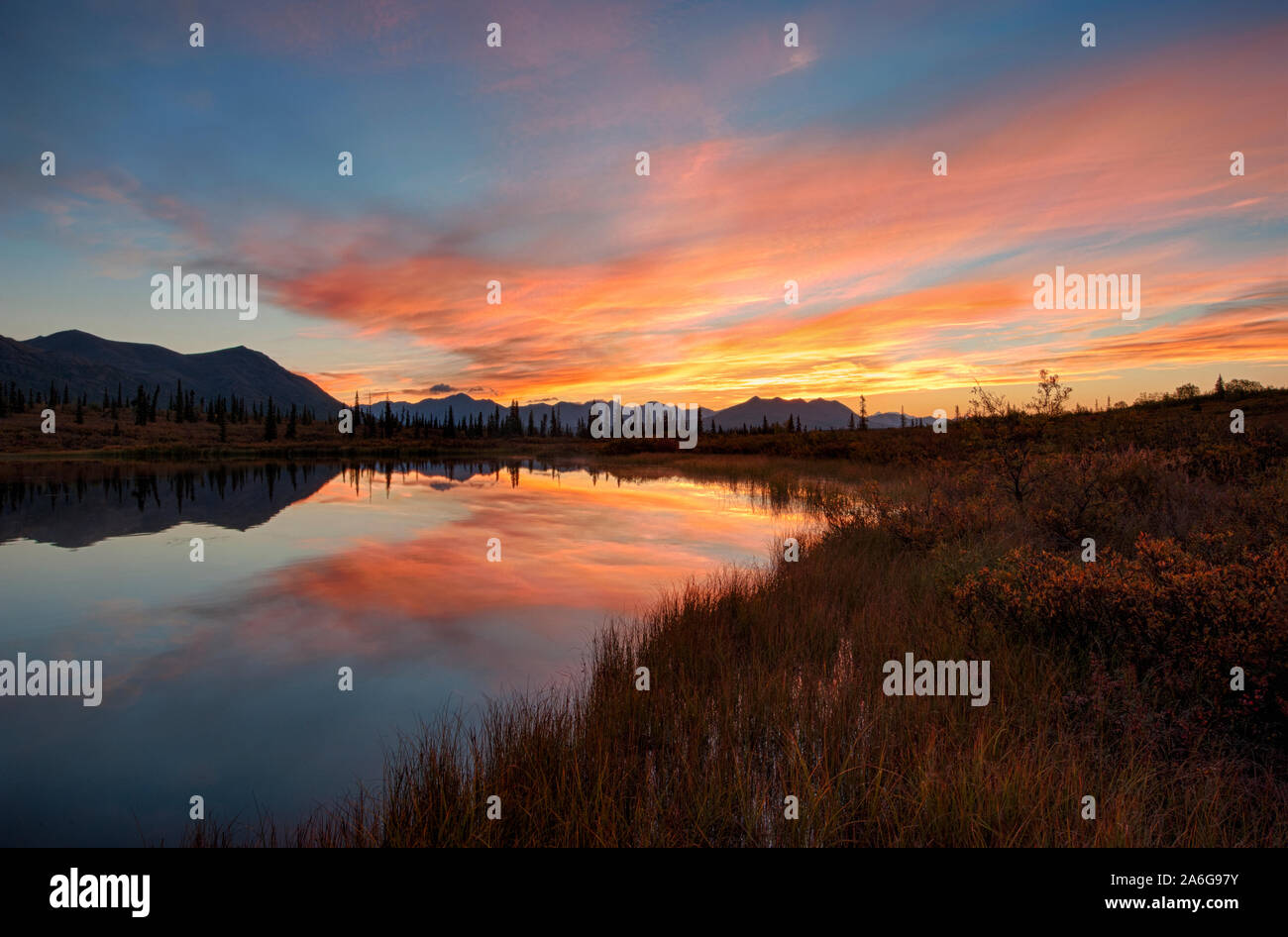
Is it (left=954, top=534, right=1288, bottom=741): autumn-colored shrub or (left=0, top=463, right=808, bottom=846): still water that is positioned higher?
(left=954, top=534, right=1288, bottom=741): autumn-colored shrub

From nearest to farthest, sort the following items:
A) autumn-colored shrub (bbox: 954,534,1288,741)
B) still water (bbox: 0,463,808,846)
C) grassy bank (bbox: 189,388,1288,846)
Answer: grassy bank (bbox: 189,388,1288,846), autumn-colored shrub (bbox: 954,534,1288,741), still water (bbox: 0,463,808,846)

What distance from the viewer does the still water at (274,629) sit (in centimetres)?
649

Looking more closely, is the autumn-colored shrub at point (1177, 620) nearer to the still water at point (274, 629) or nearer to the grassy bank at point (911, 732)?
the grassy bank at point (911, 732)

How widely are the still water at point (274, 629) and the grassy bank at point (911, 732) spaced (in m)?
1.36

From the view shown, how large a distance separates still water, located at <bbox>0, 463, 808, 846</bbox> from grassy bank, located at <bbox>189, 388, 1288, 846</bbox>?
1.36m

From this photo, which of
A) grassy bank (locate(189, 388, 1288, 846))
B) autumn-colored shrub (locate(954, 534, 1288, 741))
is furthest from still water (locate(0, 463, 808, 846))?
autumn-colored shrub (locate(954, 534, 1288, 741))

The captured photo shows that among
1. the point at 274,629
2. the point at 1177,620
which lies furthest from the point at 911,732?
the point at 274,629

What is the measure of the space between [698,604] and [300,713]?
6.67 meters

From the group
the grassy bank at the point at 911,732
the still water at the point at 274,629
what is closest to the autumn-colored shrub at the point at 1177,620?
the grassy bank at the point at 911,732

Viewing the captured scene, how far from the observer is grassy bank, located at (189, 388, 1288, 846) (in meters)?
4.19

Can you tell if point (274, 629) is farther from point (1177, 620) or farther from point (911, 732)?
point (1177, 620)

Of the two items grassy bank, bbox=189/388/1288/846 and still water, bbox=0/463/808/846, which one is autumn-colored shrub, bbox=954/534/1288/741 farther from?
still water, bbox=0/463/808/846
